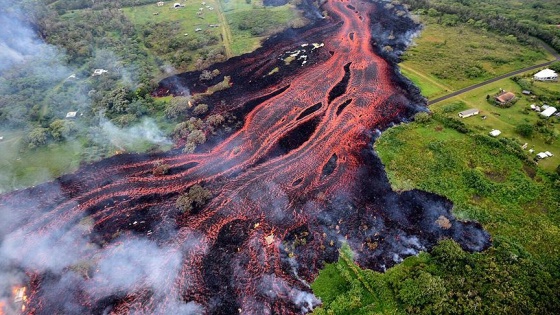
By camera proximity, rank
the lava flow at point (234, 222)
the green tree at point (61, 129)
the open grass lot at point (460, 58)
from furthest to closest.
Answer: the open grass lot at point (460, 58) → the green tree at point (61, 129) → the lava flow at point (234, 222)

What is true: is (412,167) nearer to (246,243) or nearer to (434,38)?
(246,243)

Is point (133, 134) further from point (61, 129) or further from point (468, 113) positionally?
point (468, 113)

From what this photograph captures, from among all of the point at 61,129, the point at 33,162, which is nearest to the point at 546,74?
the point at 61,129

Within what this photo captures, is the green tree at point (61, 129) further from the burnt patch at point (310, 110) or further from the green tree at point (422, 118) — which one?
the green tree at point (422, 118)

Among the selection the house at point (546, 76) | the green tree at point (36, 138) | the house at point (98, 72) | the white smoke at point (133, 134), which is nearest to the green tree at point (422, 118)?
the house at point (546, 76)

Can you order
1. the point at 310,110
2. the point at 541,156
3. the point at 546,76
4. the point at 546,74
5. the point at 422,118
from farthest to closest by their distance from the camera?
the point at 546,74 < the point at 546,76 < the point at 310,110 < the point at 422,118 < the point at 541,156
